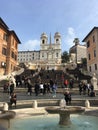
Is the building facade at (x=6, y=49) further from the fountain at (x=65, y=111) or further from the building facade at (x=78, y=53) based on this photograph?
the building facade at (x=78, y=53)

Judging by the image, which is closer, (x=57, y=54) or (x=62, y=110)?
(x=62, y=110)

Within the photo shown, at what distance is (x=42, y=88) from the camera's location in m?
27.1

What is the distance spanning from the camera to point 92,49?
50.5 m

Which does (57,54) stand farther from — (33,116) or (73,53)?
(33,116)

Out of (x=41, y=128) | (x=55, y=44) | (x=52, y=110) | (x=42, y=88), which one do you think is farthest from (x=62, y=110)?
(x=55, y=44)

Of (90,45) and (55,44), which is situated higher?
(55,44)

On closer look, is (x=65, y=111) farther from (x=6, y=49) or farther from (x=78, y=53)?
(x=78, y=53)

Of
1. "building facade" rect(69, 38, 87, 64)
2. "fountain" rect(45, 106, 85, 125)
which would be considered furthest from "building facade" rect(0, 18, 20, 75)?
"building facade" rect(69, 38, 87, 64)

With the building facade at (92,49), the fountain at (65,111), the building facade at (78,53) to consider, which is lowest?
the fountain at (65,111)

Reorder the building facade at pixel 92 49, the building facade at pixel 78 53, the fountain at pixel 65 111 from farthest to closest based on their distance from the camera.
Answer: the building facade at pixel 78 53, the building facade at pixel 92 49, the fountain at pixel 65 111

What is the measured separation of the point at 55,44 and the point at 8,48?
91712mm

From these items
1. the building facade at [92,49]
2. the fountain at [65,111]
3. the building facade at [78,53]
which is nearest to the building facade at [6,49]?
the building facade at [92,49]

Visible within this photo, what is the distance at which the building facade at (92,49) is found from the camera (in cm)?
4775

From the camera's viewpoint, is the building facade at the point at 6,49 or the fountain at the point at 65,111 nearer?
the fountain at the point at 65,111
